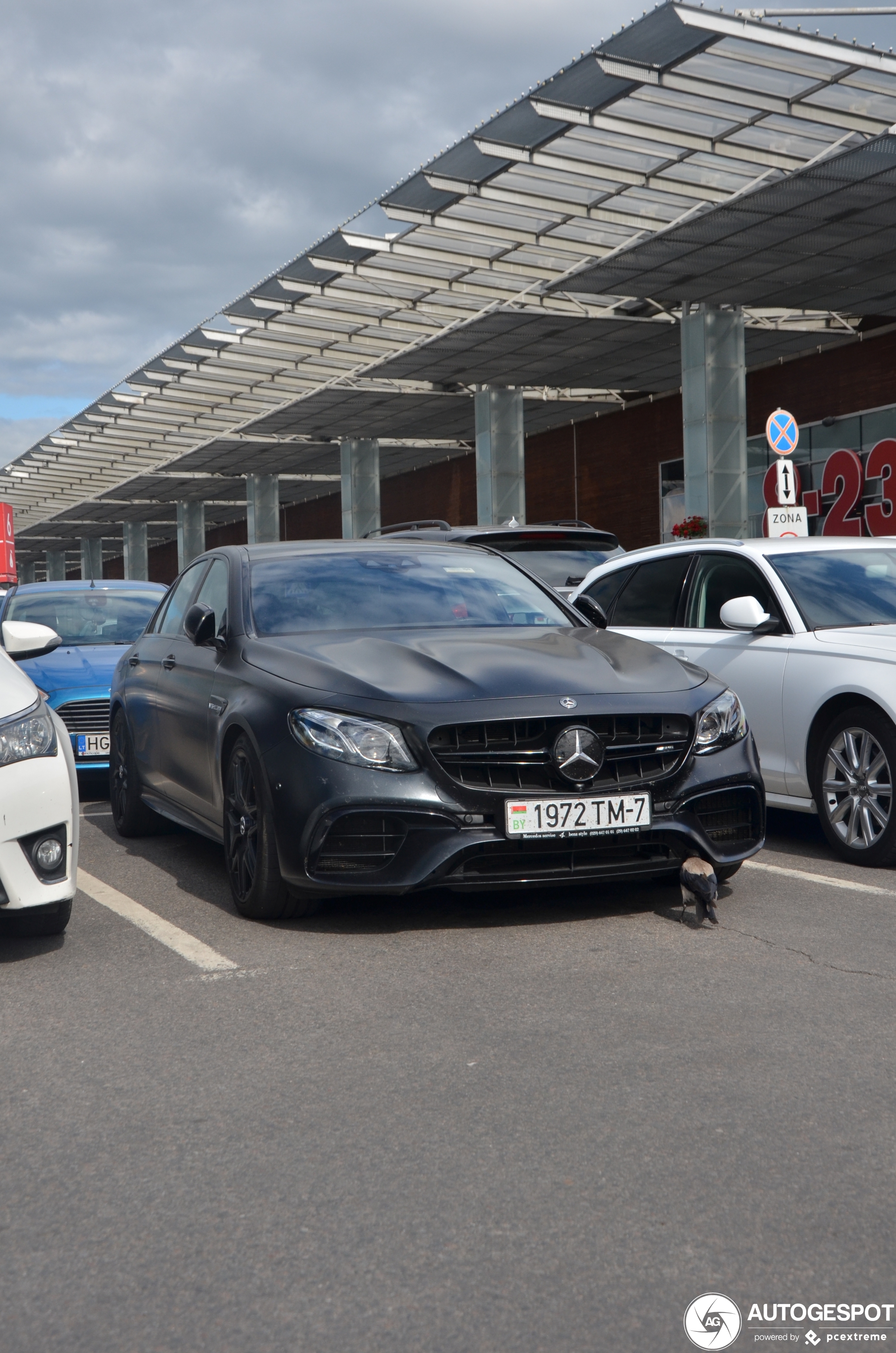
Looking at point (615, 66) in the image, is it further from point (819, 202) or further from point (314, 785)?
point (314, 785)

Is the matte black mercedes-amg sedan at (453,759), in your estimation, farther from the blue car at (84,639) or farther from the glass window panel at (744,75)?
the glass window panel at (744,75)

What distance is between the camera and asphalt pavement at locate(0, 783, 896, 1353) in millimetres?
2471

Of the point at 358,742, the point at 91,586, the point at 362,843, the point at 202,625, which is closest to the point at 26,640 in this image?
the point at 202,625

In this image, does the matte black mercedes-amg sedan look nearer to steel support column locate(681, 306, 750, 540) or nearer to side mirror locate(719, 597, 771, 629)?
side mirror locate(719, 597, 771, 629)

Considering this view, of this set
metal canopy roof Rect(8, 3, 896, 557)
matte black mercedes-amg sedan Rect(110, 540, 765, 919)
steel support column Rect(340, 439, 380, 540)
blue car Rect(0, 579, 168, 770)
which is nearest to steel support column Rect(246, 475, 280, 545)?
metal canopy roof Rect(8, 3, 896, 557)

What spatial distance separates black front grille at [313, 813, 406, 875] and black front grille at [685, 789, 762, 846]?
1.10 metres

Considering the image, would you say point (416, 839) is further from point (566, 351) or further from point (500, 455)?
point (500, 455)

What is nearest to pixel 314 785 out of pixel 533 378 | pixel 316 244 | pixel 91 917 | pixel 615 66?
pixel 91 917

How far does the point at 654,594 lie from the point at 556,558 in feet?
6.63

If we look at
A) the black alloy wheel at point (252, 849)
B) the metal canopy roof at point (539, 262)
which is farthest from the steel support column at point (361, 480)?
the black alloy wheel at point (252, 849)

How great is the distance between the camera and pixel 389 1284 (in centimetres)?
253

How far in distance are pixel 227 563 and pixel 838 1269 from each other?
4.83 m

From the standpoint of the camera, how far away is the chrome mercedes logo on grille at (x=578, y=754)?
5.14 metres

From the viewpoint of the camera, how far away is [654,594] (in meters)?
8.51
